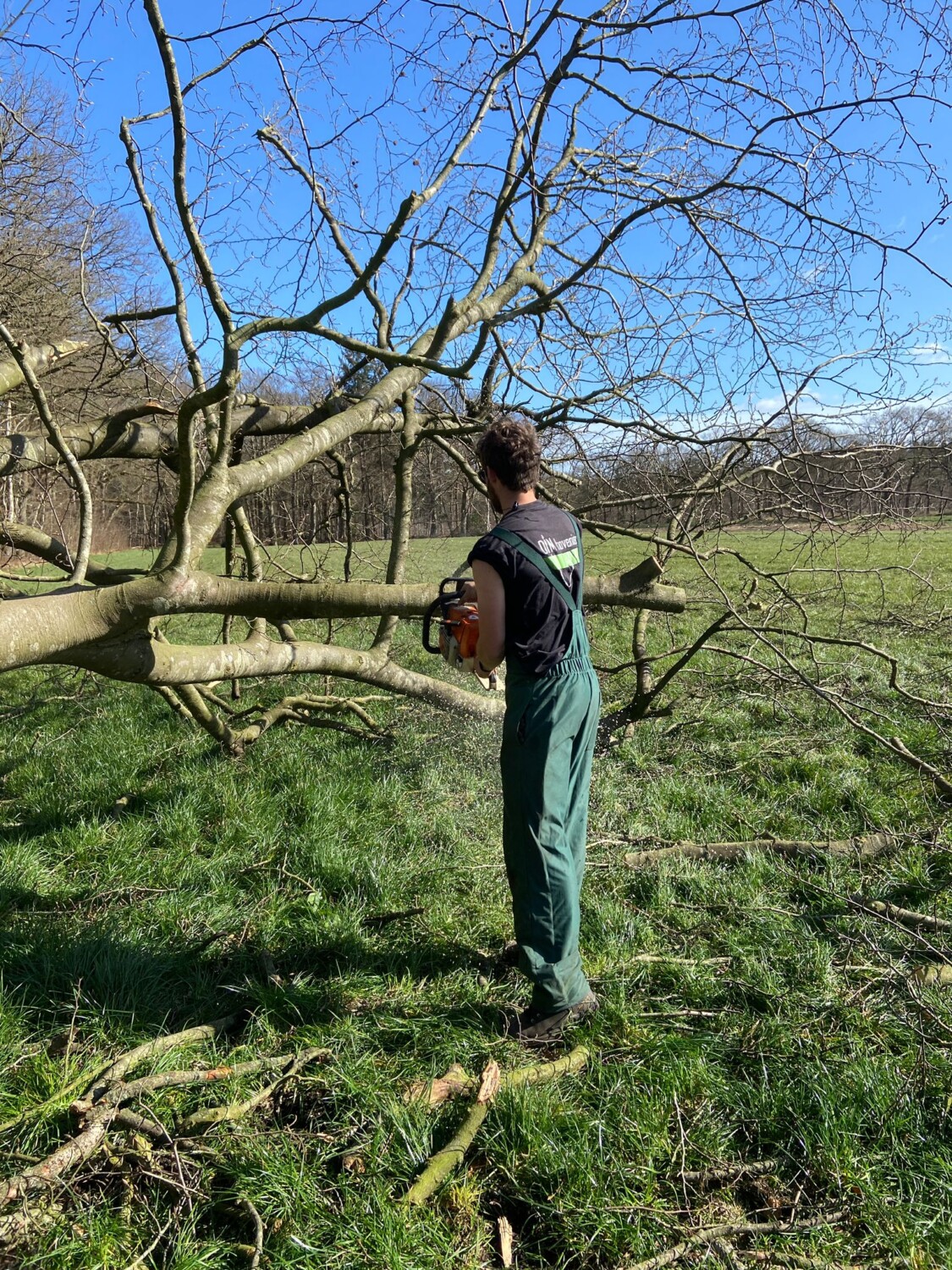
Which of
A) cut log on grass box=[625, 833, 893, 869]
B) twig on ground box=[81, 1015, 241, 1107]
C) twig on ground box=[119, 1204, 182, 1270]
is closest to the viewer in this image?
twig on ground box=[119, 1204, 182, 1270]

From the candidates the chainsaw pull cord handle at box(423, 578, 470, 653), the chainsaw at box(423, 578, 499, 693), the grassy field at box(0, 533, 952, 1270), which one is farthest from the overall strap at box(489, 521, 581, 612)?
the grassy field at box(0, 533, 952, 1270)

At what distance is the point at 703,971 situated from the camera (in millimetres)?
2896

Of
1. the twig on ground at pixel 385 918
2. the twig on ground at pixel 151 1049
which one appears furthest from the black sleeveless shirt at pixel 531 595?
the twig on ground at pixel 151 1049

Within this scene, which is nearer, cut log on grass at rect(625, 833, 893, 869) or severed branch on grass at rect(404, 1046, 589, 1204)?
severed branch on grass at rect(404, 1046, 589, 1204)

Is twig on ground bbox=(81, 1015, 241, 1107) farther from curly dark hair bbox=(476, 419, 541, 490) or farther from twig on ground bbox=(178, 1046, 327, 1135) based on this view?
curly dark hair bbox=(476, 419, 541, 490)

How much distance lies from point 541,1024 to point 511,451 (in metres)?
1.96

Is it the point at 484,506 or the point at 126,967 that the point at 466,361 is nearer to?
the point at 484,506

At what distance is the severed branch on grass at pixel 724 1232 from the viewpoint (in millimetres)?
1832

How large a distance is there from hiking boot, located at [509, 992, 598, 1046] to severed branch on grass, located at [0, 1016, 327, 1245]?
67 cm

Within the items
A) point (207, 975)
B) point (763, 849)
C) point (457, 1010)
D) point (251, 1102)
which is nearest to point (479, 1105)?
point (457, 1010)

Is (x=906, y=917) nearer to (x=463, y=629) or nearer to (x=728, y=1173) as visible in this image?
(x=728, y=1173)

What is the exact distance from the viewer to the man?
8.05 feet

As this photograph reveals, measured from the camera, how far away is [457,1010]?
2703 millimetres

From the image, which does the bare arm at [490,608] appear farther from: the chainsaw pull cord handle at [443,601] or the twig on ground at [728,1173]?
the twig on ground at [728,1173]
